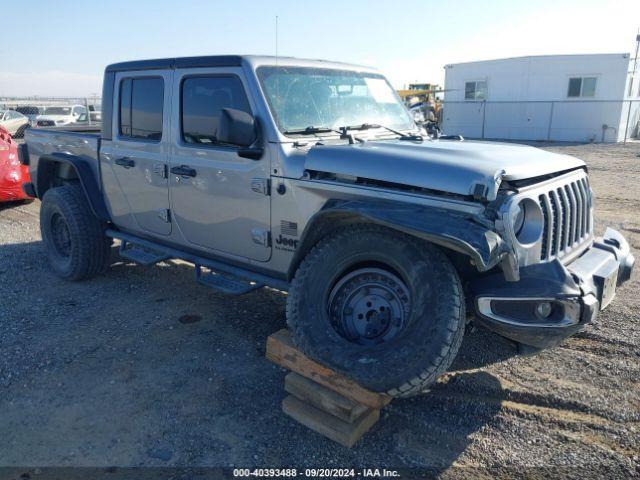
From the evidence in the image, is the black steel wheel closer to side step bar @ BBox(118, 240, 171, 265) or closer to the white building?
side step bar @ BBox(118, 240, 171, 265)

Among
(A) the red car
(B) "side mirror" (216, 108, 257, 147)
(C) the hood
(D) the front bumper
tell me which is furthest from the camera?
(A) the red car

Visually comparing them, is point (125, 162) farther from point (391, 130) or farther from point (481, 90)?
point (481, 90)

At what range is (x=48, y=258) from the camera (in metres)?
5.84

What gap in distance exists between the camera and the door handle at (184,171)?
4.05 m

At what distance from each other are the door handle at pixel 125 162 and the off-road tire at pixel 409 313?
2205 mm

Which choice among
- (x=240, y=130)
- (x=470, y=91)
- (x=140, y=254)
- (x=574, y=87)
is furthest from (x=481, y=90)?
(x=240, y=130)

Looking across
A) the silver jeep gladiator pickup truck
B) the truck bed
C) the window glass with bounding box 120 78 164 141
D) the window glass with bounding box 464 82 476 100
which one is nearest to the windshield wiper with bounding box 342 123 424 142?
the silver jeep gladiator pickup truck

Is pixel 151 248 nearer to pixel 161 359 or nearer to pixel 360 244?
pixel 161 359

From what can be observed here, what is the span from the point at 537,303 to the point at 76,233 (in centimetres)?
436

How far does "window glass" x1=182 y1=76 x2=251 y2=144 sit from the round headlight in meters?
1.89

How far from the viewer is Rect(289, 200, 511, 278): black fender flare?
8.33ft

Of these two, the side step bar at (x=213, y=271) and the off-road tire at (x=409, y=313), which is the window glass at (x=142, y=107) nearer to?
the side step bar at (x=213, y=271)

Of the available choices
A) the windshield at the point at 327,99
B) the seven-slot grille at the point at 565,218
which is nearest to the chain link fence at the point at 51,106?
the windshield at the point at 327,99

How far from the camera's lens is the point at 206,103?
3977 mm
